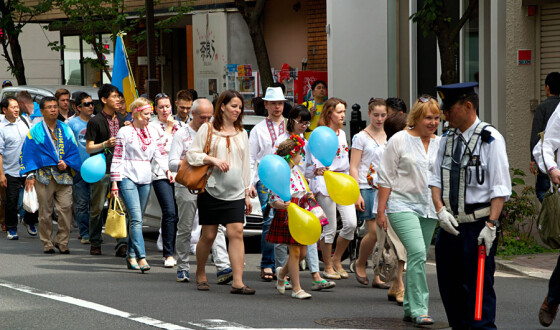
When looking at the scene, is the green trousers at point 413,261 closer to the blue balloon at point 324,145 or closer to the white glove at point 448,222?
the white glove at point 448,222

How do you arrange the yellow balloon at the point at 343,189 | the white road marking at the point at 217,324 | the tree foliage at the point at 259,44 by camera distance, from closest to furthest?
the white road marking at the point at 217,324 < the yellow balloon at the point at 343,189 < the tree foliage at the point at 259,44

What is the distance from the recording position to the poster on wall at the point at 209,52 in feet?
84.6

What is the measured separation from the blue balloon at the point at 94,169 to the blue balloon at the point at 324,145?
329 centimetres

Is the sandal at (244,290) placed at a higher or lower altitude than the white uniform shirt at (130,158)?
lower

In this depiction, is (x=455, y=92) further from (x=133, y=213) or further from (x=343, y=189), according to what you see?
(x=133, y=213)

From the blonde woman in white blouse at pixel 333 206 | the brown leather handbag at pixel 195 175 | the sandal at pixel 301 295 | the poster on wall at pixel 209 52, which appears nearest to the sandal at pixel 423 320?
the sandal at pixel 301 295

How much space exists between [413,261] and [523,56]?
9.01m

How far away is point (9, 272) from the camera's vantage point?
11047 millimetres

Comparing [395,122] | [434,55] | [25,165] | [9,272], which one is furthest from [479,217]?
[434,55]

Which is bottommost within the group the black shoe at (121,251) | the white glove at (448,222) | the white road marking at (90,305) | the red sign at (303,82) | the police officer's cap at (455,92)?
the black shoe at (121,251)

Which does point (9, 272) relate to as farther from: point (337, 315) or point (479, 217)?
point (479, 217)

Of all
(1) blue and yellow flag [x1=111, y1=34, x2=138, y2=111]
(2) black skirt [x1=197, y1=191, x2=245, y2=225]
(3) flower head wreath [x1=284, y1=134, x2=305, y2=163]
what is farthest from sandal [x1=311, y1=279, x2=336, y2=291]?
(1) blue and yellow flag [x1=111, y1=34, x2=138, y2=111]

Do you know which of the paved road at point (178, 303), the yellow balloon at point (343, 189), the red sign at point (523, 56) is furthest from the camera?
the red sign at point (523, 56)

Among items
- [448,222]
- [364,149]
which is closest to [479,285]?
[448,222]
